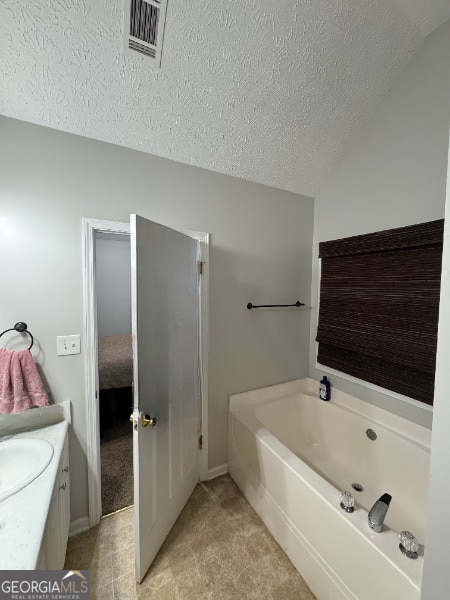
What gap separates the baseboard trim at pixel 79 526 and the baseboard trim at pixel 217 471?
2.64ft

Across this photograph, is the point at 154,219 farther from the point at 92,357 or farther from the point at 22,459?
the point at 22,459

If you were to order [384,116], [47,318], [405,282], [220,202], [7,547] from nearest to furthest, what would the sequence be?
[7,547] < [47,318] < [405,282] < [384,116] < [220,202]

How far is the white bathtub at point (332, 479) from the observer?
918mm

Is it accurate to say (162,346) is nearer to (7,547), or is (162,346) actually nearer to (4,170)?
(7,547)

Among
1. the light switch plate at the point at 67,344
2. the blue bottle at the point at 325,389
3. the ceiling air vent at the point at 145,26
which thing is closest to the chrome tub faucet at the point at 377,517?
the blue bottle at the point at 325,389

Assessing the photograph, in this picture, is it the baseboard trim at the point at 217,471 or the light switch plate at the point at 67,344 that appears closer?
the light switch plate at the point at 67,344

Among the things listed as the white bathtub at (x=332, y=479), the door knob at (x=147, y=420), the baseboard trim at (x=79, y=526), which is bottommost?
the baseboard trim at (x=79, y=526)

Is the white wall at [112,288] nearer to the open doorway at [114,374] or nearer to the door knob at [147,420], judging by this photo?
the open doorway at [114,374]

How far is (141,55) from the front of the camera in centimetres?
104

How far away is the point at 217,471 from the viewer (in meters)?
1.83

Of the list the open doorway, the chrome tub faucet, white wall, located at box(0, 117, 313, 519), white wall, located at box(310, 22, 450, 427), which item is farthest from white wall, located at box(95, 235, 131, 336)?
the chrome tub faucet

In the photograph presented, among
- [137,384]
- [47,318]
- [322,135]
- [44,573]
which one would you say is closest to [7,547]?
[44,573]

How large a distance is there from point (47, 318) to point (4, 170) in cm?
76

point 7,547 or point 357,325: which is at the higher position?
point 357,325
